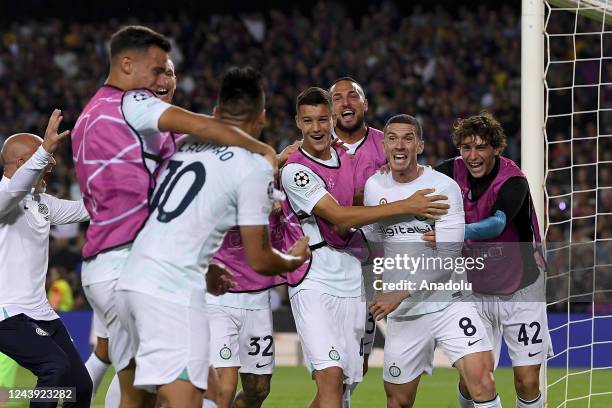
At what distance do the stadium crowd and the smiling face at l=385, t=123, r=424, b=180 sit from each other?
10996 millimetres

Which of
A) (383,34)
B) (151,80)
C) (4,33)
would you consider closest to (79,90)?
(4,33)

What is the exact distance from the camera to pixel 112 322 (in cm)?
571

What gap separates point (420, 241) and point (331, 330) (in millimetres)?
847

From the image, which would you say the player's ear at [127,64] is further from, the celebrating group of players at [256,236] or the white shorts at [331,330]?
the white shorts at [331,330]

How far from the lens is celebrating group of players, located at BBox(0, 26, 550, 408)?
5.06m

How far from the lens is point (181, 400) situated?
16.1 ft

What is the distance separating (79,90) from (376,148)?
1527cm

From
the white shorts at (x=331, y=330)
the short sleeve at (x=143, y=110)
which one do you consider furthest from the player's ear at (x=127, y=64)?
the white shorts at (x=331, y=330)

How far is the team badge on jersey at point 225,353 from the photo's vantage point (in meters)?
7.53

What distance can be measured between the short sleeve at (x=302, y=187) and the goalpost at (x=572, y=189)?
1857mm

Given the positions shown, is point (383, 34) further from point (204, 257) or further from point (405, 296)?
point (204, 257)

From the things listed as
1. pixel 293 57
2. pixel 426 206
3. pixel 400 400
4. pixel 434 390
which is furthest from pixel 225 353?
pixel 293 57

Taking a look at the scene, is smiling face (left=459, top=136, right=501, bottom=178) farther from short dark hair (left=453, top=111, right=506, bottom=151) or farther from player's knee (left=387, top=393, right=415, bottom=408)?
player's knee (left=387, top=393, right=415, bottom=408)

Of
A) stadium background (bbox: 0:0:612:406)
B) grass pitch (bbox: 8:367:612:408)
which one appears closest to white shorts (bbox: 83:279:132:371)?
grass pitch (bbox: 8:367:612:408)
